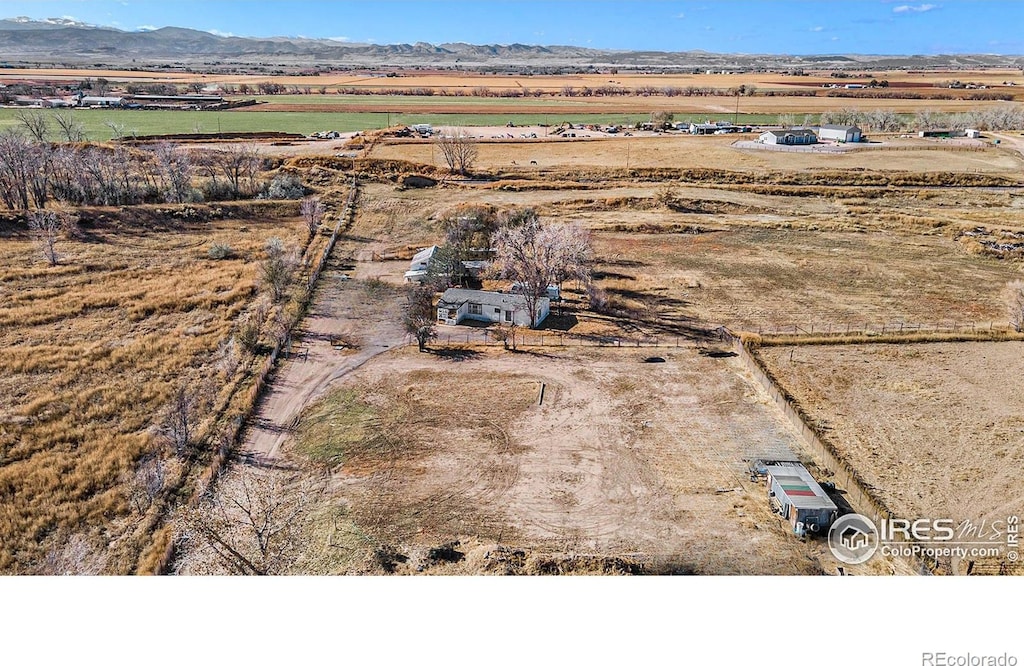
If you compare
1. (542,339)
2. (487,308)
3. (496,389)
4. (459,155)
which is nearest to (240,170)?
(459,155)

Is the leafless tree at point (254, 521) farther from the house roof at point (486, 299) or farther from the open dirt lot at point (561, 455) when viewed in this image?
the house roof at point (486, 299)

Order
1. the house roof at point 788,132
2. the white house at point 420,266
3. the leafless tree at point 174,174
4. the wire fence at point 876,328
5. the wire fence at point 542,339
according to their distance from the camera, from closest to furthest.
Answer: the wire fence at point 542,339
the wire fence at point 876,328
the white house at point 420,266
the leafless tree at point 174,174
the house roof at point 788,132

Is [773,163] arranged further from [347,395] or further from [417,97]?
[417,97]

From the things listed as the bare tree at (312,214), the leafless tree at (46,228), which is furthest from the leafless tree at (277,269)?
the leafless tree at (46,228)

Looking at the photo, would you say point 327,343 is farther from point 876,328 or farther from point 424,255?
point 876,328

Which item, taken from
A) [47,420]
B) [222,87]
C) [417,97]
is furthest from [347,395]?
[222,87]
